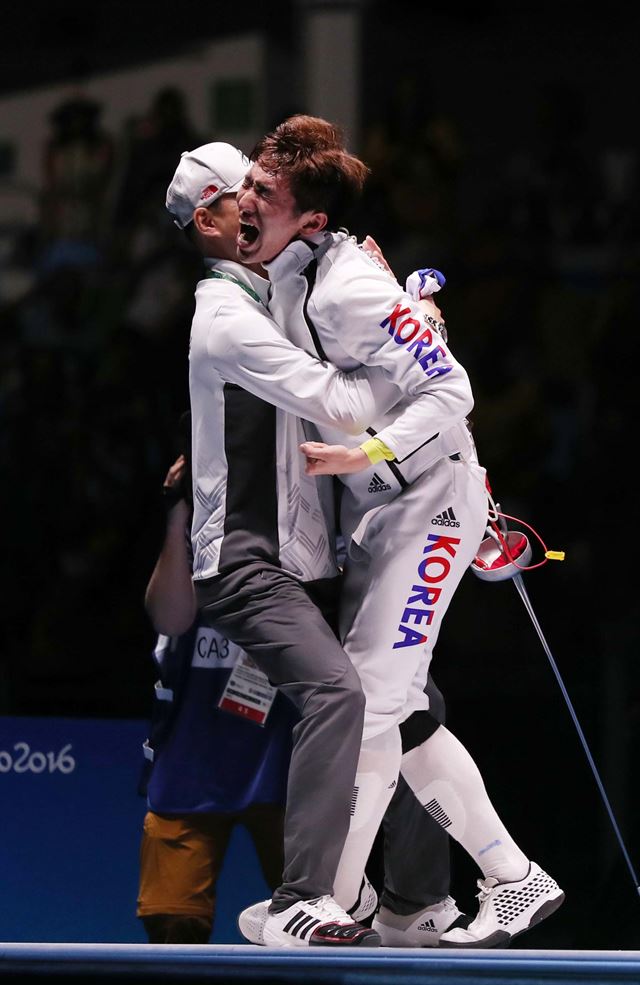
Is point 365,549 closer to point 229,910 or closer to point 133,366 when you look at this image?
point 229,910

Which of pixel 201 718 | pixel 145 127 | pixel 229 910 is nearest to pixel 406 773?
pixel 201 718

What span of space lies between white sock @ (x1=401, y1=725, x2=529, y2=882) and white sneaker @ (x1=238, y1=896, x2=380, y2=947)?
27 cm

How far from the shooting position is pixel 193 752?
8.04ft

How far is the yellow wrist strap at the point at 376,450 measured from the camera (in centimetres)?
212

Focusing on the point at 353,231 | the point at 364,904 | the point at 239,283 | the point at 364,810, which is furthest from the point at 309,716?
the point at 353,231

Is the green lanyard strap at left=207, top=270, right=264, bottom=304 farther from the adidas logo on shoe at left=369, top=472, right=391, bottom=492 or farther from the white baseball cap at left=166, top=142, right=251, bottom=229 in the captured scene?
the adidas logo on shoe at left=369, top=472, right=391, bottom=492

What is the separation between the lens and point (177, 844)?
247cm

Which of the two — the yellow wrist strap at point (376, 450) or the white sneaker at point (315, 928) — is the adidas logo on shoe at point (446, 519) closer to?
the yellow wrist strap at point (376, 450)

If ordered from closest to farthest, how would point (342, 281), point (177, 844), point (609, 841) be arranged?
point (342, 281) → point (177, 844) → point (609, 841)

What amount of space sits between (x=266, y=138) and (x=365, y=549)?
67cm

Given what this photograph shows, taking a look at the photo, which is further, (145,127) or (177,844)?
(145,127)

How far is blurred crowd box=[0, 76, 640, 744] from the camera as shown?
4.51 metres

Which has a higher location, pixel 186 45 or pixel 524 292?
pixel 186 45

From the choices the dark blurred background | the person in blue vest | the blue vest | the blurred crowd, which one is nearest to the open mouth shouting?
the person in blue vest
